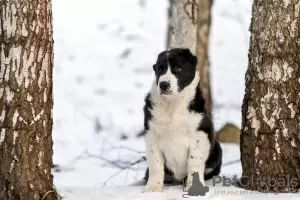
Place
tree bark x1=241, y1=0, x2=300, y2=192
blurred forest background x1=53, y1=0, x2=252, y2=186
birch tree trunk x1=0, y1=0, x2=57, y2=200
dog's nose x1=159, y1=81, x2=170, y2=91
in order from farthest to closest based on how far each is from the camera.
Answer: blurred forest background x1=53, y1=0, x2=252, y2=186 → dog's nose x1=159, y1=81, x2=170, y2=91 → tree bark x1=241, y1=0, x2=300, y2=192 → birch tree trunk x1=0, y1=0, x2=57, y2=200

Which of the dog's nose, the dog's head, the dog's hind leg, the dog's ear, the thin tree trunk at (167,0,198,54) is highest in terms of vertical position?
the thin tree trunk at (167,0,198,54)

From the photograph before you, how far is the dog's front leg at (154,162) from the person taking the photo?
17.7 ft

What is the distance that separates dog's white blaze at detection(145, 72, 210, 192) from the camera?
5355 mm

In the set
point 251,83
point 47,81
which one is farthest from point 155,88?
point 47,81

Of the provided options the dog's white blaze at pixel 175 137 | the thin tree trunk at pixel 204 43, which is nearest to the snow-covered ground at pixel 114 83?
the dog's white blaze at pixel 175 137

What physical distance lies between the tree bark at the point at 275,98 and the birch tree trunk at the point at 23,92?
5.97 feet

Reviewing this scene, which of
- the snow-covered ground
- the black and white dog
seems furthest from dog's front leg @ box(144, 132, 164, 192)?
the snow-covered ground

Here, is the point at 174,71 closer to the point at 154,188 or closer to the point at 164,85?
the point at 164,85

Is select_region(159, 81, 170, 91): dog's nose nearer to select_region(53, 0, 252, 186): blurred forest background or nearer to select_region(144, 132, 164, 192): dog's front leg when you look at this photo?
select_region(144, 132, 164, 192): dog's front leg

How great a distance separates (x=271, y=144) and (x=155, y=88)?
3.90ft

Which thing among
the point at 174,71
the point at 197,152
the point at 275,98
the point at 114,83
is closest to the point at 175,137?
the point at 197,152

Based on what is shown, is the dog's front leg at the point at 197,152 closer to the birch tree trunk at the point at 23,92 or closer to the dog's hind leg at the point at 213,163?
the dog's hind leg at the point at 213,163

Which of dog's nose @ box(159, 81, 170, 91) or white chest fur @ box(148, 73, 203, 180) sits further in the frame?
white chest fur @ box(148, 73, 203, 180)

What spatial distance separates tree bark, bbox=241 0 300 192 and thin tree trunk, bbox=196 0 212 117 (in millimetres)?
4601
